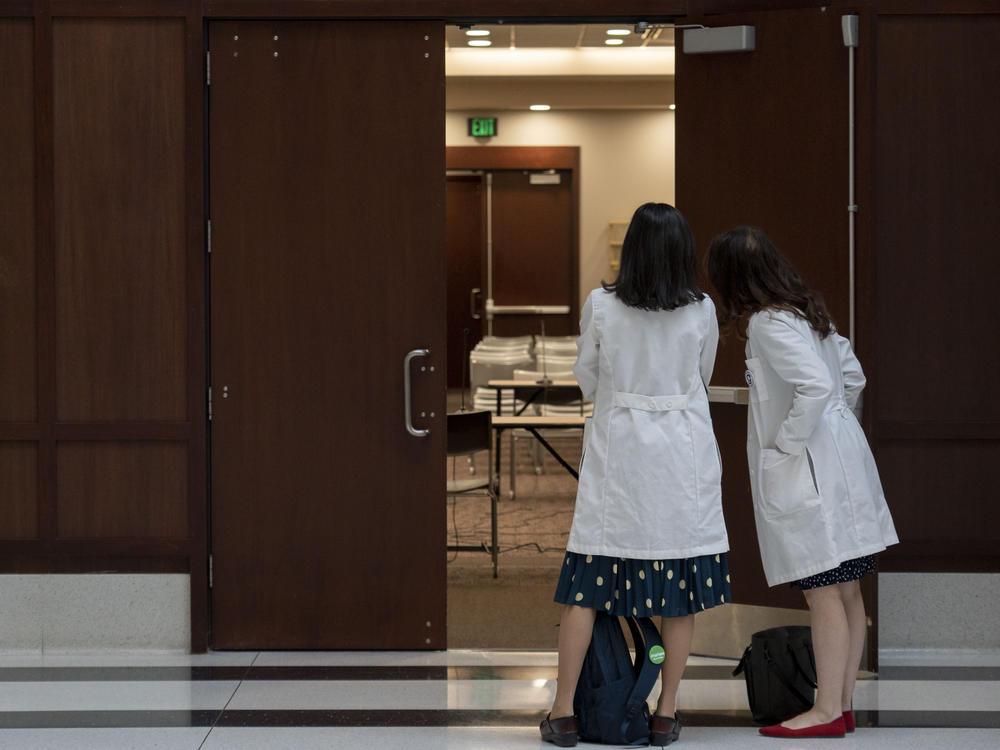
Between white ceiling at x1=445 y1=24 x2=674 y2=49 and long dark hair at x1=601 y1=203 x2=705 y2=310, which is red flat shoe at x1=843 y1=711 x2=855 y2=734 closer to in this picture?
long dark hair at x1=601 y1=203 x2=705 y2=310

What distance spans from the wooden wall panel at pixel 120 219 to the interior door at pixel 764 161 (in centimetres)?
192

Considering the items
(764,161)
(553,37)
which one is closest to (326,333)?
(764,161)

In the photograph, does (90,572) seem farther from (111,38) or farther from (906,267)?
(906,267)

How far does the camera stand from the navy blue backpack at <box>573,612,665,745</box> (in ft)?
11.5

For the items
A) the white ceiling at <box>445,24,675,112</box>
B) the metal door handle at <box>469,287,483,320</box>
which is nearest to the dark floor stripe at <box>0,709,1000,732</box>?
the white ceiling at <box>445,24,675,112</box>

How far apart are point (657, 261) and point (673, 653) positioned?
1.13m

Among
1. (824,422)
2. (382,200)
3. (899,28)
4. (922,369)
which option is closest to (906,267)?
(922,369)

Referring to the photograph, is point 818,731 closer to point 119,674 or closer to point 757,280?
point 757,280

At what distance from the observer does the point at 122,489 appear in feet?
15.3

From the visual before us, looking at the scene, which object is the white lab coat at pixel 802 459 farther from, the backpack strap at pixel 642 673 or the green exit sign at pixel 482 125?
the green exit sign at pixel 482 125

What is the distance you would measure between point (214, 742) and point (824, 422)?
203 cm

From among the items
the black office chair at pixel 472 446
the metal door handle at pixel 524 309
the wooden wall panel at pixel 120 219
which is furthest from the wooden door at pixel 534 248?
the wooden wall panel at pixel 120 219

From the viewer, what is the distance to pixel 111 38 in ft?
15.0

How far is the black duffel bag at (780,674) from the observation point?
3729 millimetres
